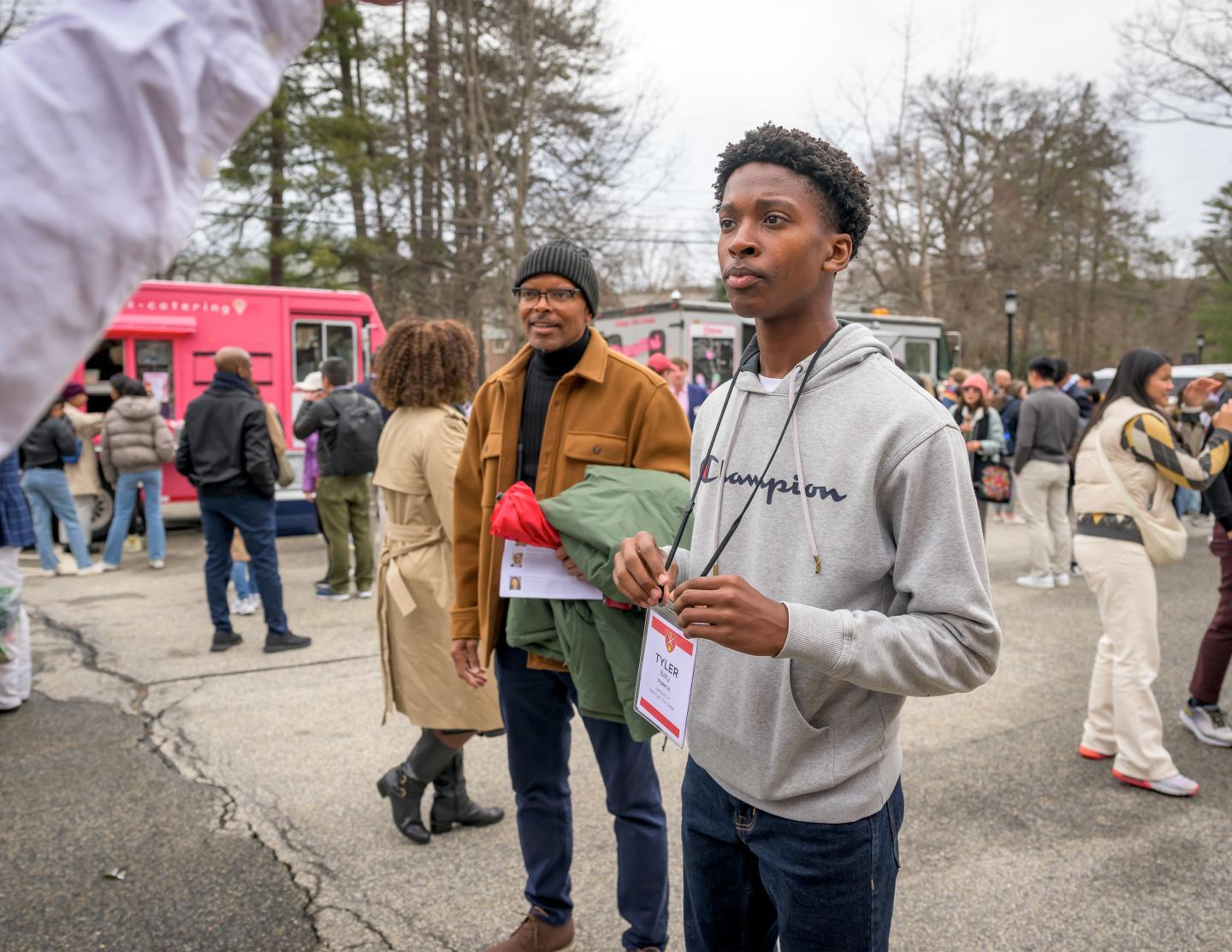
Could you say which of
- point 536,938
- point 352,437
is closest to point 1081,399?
point 352,437

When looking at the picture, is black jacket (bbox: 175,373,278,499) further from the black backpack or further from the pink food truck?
the pink food truck

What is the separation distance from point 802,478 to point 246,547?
19.1 ft

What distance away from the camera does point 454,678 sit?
372 centimetres

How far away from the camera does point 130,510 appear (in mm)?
9672

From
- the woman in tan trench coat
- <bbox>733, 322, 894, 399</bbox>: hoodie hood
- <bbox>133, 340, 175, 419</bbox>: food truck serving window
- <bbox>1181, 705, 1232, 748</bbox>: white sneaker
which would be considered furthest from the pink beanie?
<bbox>133, 340, 175, 419</bbox>: food truck serving window

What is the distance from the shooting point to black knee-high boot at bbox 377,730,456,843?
12.4 feet

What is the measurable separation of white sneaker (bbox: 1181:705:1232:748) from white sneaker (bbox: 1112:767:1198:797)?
637 mm

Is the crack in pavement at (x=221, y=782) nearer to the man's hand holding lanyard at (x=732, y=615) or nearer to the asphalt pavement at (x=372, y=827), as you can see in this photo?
the asphalt pavement at (x=372, y=827)

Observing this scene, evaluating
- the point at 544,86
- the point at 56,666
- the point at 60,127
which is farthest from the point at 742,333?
the point at 60,127

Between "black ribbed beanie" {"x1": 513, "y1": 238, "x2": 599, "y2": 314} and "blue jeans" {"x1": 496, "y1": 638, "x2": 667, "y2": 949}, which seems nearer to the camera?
"blue jeans" {"x1": 496, "y1": 638, "x2": 667, "y2": 949}

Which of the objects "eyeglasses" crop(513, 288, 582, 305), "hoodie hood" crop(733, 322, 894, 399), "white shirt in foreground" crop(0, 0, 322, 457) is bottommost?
"hoodie hood" crop(733, 322, 894, 399)

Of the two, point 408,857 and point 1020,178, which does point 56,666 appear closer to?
point 408,857

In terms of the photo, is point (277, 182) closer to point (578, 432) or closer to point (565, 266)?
point (565, 266)

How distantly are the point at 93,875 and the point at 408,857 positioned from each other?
1147 millimetres
